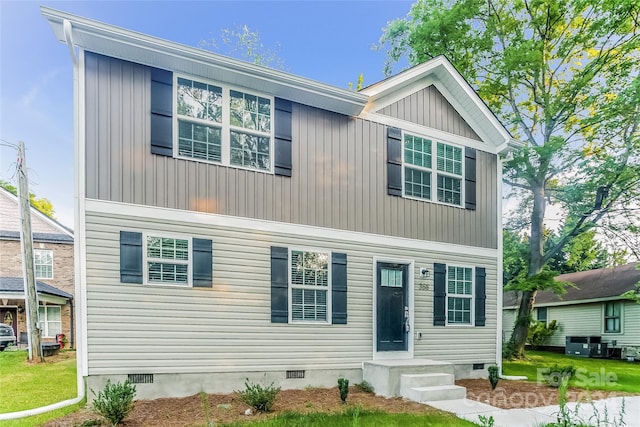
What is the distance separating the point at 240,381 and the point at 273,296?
1.53m

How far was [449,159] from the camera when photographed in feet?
32.4

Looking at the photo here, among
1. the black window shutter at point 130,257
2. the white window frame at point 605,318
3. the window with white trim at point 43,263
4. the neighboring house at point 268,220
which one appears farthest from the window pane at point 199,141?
the white window frame at point 605,318

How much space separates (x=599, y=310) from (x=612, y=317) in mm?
624

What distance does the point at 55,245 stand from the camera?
18.2 metres

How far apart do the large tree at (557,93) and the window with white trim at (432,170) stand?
17.9 ft

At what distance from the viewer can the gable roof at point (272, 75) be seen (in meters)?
6.29

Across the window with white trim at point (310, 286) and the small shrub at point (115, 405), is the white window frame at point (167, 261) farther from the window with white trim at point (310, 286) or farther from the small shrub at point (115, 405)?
the window with white trim at point (310, 286)

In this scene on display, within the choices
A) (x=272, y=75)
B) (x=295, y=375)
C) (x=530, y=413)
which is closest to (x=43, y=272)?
(x=295, y=375)

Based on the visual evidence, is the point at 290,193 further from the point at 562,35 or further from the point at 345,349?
the point at 562,35

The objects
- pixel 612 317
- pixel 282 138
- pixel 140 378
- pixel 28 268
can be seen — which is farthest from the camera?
pixel 612 317

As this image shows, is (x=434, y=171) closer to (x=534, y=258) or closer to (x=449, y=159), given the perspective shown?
(x=449, y=159)

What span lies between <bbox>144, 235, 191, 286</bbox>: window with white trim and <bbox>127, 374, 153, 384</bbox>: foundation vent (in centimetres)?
144

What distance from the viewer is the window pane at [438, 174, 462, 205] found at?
969 centimetres

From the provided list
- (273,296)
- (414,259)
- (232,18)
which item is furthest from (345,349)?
(232,18)
